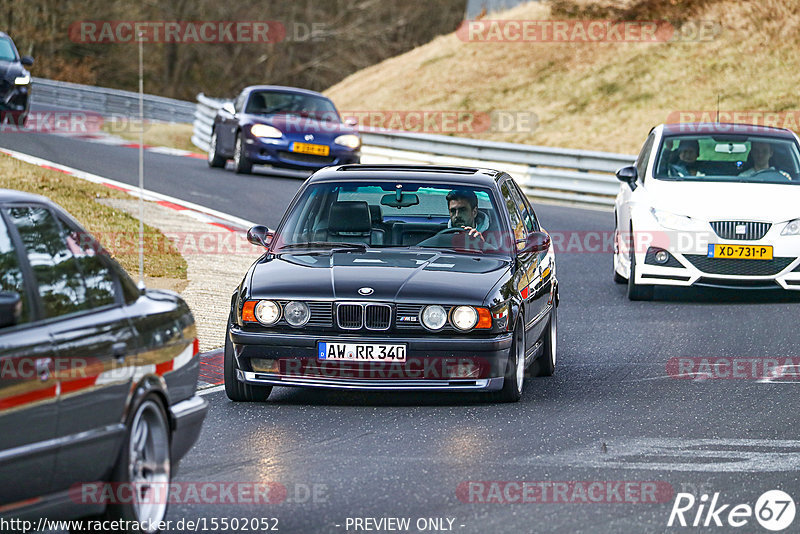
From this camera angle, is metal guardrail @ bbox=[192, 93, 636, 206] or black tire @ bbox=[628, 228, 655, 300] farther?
metal guardrail @ bbox=[192, 93, 636, 206]

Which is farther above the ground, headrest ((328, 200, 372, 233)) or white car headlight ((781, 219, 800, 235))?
headrest ((328, 200, 372, 233))

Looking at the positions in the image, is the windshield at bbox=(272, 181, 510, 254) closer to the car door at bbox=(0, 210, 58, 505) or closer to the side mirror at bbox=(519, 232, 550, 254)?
the side mirror at bbox=(519, 232, 550, 254)

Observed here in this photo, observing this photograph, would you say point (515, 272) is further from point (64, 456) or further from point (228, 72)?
point (228, 72)

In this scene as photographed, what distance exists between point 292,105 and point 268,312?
17.4 meters

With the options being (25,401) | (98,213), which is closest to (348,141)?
(98,213)

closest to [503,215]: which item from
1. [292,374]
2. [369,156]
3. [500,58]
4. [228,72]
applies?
[292,374]

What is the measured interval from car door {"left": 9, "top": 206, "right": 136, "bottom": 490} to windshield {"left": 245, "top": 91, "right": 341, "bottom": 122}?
1970 centimetres

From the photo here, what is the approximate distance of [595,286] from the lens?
Answer: 652 inches

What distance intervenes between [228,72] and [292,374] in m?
50.6

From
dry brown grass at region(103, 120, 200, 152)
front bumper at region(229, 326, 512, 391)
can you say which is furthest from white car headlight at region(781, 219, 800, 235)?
dry brown grass at region(103, 120, 200, 152)

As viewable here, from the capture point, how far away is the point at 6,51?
2541 cm

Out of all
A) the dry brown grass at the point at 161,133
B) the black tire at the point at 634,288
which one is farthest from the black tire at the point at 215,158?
the black tire at the point at 634,288

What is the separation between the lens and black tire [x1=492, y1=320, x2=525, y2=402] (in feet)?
30.9

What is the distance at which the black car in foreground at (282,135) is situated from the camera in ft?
81.8
